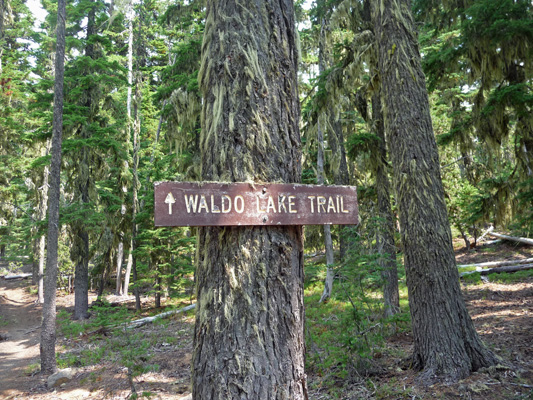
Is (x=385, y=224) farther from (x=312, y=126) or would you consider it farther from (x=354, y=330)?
(x=312, y=126)

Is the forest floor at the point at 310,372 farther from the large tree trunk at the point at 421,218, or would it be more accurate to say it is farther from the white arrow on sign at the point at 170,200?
the white arrow on sign at the point at 170,200

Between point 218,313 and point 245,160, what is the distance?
106 cm

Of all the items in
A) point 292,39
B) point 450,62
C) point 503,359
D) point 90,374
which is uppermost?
point 450,62

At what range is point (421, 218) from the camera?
18.2 feet

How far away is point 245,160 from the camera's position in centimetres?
254

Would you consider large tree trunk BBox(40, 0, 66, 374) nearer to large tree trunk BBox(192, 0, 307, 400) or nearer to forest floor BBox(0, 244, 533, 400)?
forest floor BBox(0, 244, 533, 400)

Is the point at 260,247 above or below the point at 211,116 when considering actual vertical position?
below

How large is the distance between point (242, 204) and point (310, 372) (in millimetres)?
5250

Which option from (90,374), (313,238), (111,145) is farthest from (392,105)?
(111,145)

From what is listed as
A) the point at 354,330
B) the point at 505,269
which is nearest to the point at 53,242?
the point at 354,330

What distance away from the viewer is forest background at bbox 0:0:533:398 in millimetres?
8102

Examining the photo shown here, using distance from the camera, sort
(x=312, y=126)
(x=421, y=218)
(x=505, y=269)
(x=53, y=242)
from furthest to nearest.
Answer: (x=505, y=269) → (x=312, y=126) → (x=53, y=242) → (x=421, y=218)

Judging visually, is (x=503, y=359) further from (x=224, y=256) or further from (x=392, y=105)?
(x=224, y=256)


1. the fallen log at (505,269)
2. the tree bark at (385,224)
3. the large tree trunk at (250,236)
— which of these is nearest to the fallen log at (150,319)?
the tree bark at (385,224)
